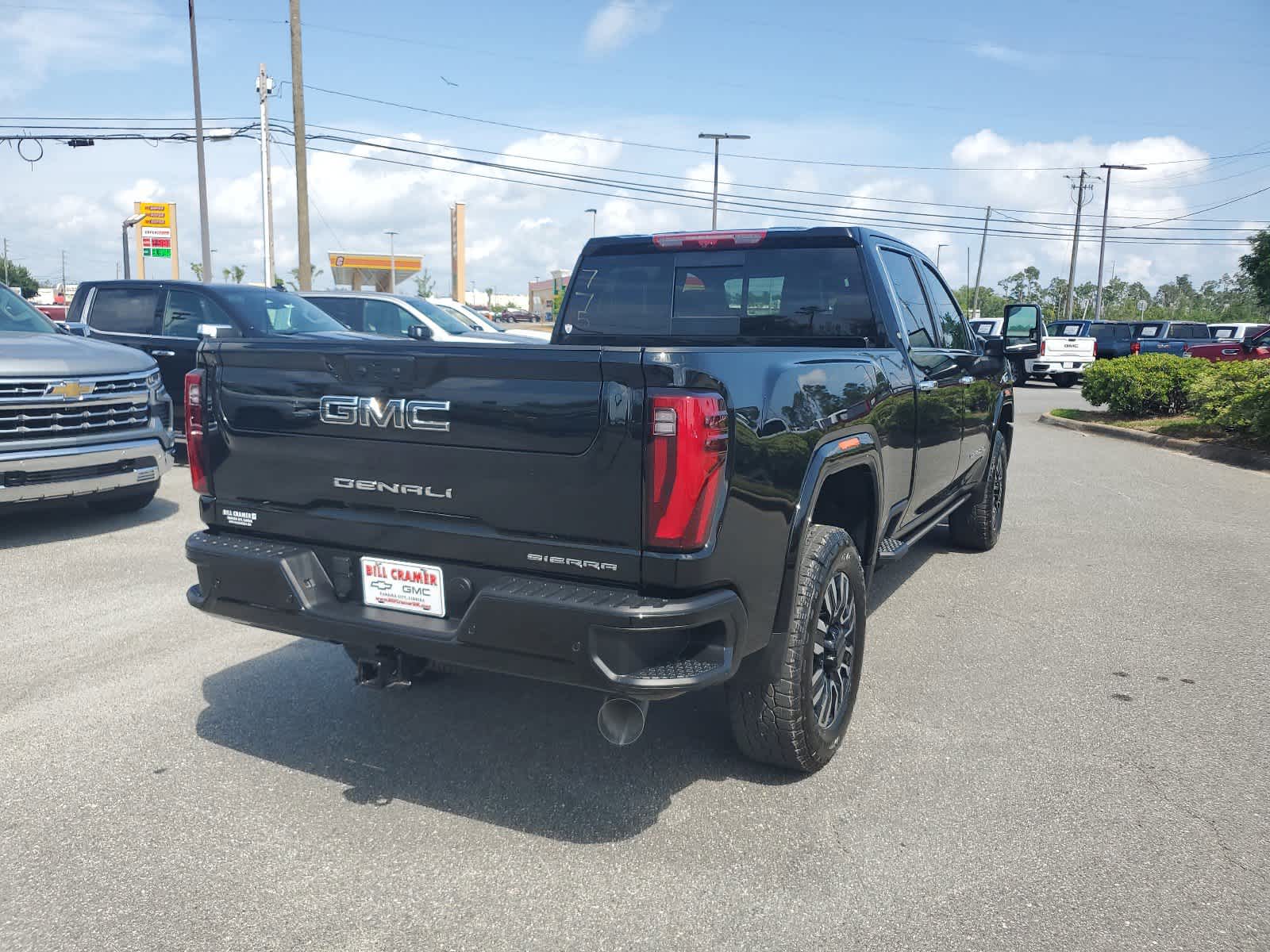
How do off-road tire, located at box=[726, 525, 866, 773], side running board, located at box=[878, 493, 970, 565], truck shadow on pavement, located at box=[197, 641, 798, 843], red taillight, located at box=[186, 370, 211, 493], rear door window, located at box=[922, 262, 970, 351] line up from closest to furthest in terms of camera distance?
off-road tire, located at box=[726, 525, 866, 773] < truck shadow on pavement, located at box=[197, 641, 798, 843] < red taillight, located at box=[186, 370, 211, 493] < side running board, located at box=[878, 493, 970, 565] < rear door window, located at box=[922, 262, 970, 351]

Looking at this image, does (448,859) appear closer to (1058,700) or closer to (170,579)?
(1058,700)

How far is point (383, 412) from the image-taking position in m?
3.09

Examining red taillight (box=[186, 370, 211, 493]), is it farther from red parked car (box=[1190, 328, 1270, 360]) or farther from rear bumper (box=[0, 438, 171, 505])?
red parked car (box=[1190, 328, 1270, 360])

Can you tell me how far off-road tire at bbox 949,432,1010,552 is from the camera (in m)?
6.69

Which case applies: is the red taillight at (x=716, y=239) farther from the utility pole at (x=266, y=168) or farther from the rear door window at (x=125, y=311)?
the utility pole at (x=266, y=168)


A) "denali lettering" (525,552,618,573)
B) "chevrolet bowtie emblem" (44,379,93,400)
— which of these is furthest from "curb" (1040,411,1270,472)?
"chevrolet bowtie emblem" (44,379,93,400)

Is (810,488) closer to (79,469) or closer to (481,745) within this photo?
(481,745)

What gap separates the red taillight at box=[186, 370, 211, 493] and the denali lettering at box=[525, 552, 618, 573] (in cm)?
144

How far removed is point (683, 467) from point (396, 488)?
39.3 inches

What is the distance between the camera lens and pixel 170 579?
596 cm

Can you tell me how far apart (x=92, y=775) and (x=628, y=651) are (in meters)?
2.11

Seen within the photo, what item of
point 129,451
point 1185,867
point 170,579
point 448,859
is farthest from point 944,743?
point 129,451

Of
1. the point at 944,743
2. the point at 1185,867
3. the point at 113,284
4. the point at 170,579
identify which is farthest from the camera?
the point at 113,284

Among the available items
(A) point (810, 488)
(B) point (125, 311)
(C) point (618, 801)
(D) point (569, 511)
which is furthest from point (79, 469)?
(A) point (810, 488)
